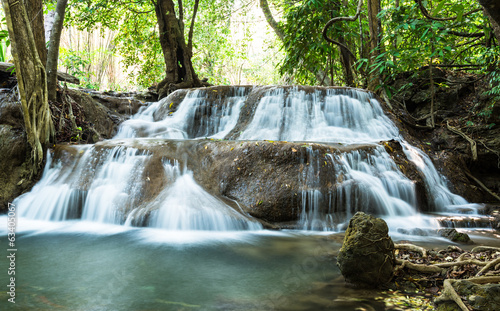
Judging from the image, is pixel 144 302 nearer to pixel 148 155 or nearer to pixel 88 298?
pixel 88 298

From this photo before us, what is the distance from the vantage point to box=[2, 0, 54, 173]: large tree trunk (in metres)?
4.97

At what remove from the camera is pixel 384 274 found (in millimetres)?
2537

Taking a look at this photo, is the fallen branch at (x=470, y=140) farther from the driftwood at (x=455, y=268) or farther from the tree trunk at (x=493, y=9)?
the tree trunk at (x=493, y=9)

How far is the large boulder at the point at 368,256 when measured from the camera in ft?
8.22

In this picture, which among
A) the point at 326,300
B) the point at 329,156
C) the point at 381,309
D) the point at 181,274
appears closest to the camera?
the point at 381,309

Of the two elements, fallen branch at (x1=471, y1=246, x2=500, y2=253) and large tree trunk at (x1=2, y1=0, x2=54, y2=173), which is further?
large tree trunk at (x1=2, y1=0, x2=54, y2=173)

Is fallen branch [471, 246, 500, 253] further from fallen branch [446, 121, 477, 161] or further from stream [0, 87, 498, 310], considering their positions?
fallen branch [446, 121, 477, 161]

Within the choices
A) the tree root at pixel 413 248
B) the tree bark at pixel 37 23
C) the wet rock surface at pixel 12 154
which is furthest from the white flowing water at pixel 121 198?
the tree bark at pixel 37 23

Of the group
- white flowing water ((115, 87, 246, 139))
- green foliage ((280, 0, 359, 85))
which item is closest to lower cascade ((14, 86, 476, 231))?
white flowing water ((115, 87, 246, 139))

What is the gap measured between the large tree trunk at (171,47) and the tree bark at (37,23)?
4.50 m

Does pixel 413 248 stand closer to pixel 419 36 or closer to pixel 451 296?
pixel 451 296

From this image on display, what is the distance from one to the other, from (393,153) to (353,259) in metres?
3.61

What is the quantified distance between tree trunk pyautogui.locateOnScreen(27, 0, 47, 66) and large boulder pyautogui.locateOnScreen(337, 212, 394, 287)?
20.8 ft

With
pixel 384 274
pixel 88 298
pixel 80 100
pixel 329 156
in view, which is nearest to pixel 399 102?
pixel 329 156
